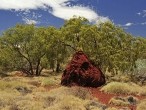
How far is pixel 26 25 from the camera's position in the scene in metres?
52.2

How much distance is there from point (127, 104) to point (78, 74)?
8.53 metres

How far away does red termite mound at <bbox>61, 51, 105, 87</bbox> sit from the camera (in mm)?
30422

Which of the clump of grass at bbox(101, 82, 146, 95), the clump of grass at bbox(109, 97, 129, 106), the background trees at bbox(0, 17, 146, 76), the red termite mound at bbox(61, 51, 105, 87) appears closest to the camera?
the clump of grass at bbox(109, 97, 129, 106)

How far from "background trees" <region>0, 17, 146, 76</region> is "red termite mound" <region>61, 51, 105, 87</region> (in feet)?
37.0

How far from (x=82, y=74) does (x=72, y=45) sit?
18225 mm

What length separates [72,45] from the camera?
1906 inches

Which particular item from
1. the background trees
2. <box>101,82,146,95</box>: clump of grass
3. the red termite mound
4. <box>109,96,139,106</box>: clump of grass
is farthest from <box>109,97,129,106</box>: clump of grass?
the background trees

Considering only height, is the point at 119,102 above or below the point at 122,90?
below

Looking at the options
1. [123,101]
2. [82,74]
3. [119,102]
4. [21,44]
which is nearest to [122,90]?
[82,74]

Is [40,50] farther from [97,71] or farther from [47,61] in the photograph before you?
[97,71]

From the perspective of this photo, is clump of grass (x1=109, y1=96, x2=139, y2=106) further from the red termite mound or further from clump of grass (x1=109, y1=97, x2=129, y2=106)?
the red termite mound

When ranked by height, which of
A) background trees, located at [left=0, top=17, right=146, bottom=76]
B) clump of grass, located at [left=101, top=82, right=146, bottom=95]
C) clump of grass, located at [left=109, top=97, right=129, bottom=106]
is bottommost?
clump of grass, located at [left=109, top=97, right=129, bottom=106]

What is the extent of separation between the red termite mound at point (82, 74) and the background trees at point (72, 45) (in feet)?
37.0

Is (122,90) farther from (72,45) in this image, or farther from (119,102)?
(72,45)
